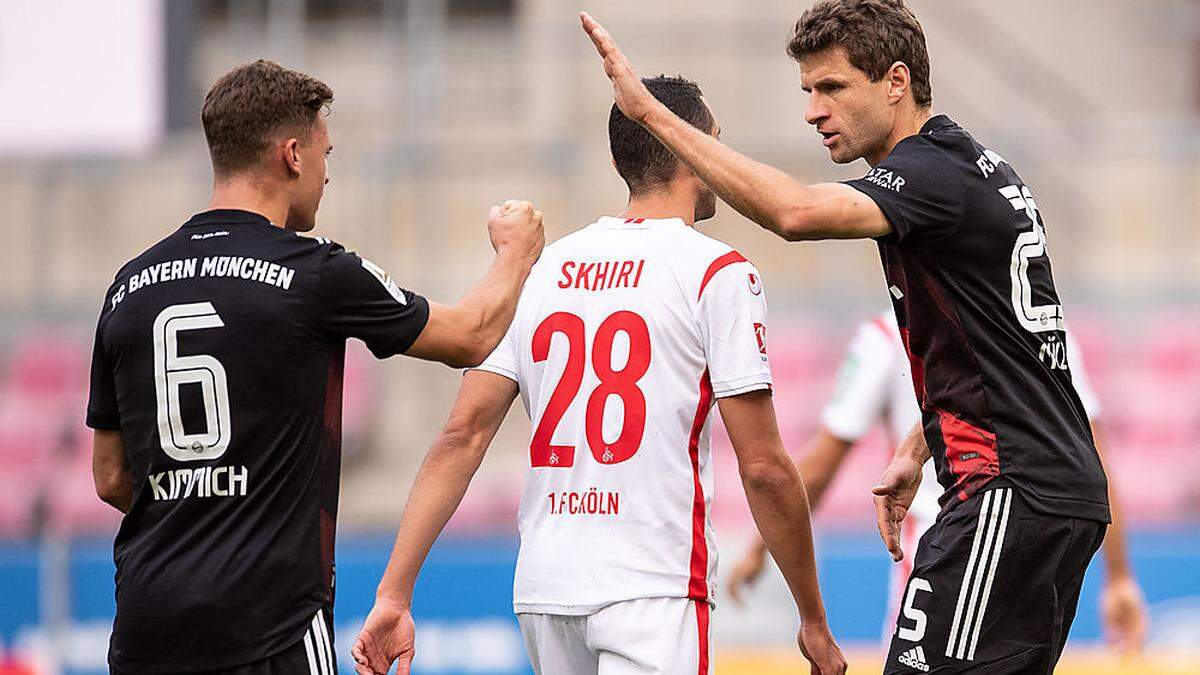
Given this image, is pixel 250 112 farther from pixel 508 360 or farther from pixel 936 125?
pixel 936 125

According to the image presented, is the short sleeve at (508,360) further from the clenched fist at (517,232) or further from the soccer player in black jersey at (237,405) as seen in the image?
the soccer player in black jersey at (237,405)

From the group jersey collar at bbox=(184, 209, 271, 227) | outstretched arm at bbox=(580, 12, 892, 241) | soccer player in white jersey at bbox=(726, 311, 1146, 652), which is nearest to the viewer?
outstretched arm at bbox=(580, 12, 892, 241)

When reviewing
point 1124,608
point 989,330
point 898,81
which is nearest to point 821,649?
point 989,330

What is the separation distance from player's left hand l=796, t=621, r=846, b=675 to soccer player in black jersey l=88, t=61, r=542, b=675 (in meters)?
1.23

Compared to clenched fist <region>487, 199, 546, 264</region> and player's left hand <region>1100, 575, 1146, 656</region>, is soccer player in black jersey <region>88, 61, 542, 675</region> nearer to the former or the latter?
clenched fist <region>487, 199, 546, 264</region>

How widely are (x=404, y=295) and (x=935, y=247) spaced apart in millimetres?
1234

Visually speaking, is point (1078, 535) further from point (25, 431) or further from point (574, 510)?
point (25, 431)

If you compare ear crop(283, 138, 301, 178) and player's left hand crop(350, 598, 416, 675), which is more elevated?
ear crop(283, 138, 301, 178)

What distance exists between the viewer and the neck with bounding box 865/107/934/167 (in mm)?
4168

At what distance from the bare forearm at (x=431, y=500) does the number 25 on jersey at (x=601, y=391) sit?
261mm

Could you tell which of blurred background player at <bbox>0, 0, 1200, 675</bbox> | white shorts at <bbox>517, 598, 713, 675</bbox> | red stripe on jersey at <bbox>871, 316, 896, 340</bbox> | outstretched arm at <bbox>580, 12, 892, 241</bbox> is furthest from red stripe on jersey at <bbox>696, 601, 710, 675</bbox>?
blurred background player at <bbox>0, 0, 1200, 675</bbox>

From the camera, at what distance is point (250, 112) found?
3996 mm

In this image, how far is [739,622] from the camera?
861 cm

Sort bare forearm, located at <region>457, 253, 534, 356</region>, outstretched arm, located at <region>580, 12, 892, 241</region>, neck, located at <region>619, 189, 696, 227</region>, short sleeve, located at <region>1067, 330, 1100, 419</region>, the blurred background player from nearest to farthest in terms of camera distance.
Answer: outstretched arm, located at <region>580, 12, 892, 241</region> → bare forearm, located at <region>457, 253, 534, 356</region> → neck, located at <region>619, 189, 696, 227</region> → short sleeve, located at <region>1067, 330, 1100, 419</region> → the blurred background player
